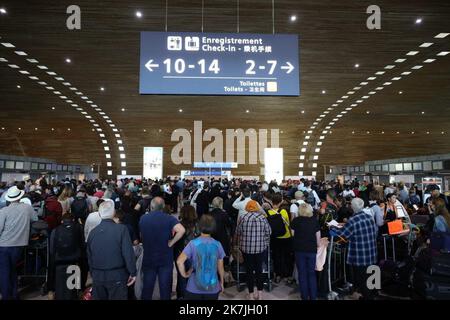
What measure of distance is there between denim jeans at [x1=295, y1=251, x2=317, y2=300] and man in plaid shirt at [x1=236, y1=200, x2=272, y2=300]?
600 millimetres

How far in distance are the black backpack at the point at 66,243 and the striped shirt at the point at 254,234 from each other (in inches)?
101

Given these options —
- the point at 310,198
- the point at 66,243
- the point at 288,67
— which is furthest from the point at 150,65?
the point at 310,198

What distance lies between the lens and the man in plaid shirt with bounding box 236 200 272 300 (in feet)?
15.8

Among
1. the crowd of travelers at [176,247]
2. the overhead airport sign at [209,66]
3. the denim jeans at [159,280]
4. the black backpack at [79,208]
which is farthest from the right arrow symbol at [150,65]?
the denim jeans at [159,280]

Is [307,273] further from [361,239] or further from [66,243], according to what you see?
[66,243]

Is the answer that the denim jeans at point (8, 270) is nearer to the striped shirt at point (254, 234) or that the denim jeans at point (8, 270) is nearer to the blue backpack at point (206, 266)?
the blue backpack at point (206, 266)

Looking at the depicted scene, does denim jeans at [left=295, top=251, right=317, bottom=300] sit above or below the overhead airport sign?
below

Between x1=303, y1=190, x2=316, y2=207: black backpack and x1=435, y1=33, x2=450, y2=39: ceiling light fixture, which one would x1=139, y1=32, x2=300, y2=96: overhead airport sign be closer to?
x1=303, y1=190, x2=316, y2=207: black backpack

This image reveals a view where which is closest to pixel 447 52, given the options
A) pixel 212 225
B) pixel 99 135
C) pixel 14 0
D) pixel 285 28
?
pixel 285 28

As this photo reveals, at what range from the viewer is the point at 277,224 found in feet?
18.0

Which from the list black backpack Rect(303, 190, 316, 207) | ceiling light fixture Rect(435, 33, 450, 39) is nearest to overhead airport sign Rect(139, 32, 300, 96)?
black backpack Rect(303, 190, 316, 207)

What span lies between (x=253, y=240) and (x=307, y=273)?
971 mm

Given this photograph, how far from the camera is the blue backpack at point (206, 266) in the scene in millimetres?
3303

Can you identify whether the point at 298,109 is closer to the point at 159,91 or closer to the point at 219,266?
the point at 159,91
